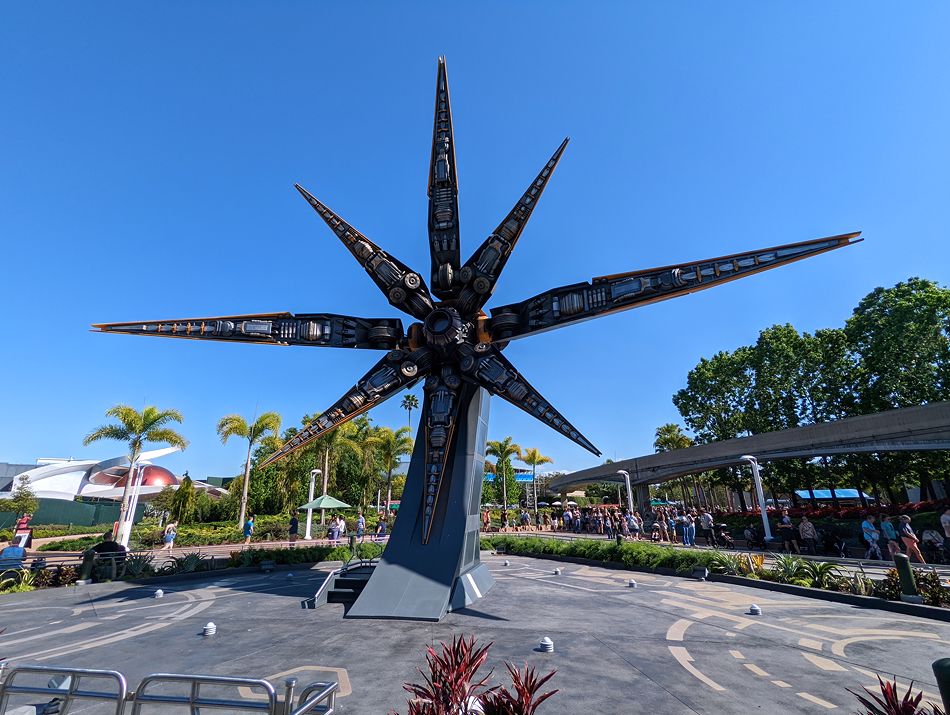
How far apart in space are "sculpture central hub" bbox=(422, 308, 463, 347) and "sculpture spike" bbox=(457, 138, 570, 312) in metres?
0.60

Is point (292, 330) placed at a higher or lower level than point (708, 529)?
higher

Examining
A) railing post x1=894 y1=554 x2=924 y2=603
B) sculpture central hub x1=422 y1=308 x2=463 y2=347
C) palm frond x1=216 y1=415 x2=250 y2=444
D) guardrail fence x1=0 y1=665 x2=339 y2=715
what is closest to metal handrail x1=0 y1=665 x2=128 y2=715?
guardrail fence x1=0 y1=665 x2=339 y2=715

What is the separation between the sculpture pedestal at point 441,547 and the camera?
11.8 meters

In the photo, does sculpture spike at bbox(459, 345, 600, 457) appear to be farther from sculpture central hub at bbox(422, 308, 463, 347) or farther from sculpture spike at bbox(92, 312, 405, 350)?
sculpture spike at bbox(92, 312, 405, 350)

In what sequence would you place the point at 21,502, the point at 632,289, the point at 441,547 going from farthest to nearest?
the point at 21,502 < the point at 441,547 < the point at 632,289

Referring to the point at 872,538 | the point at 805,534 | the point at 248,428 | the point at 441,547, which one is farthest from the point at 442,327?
the point at 248,428

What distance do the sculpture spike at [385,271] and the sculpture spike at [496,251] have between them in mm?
1433

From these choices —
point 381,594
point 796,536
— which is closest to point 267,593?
point 381,594

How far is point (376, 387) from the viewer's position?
48.1ft

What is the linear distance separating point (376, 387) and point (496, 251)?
5951mm

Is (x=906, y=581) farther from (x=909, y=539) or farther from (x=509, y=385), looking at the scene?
(x=509, y=385)

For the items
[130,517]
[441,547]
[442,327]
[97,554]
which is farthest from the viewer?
[130,517]

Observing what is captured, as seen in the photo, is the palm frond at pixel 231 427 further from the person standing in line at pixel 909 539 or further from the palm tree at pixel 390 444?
the person standing in line at pixel 909 539

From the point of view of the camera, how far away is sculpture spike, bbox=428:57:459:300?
15469 millimetres
